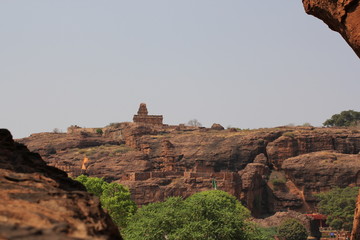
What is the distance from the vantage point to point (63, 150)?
405 feet

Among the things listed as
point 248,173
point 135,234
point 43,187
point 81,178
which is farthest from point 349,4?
point 248,173

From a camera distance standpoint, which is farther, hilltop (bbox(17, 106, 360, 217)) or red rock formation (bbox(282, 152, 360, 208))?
red rock formation (bbox(282, 152, 360, 208))

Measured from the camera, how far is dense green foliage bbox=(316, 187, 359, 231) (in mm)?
93625

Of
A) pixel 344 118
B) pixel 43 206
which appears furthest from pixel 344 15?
pixel 344 118

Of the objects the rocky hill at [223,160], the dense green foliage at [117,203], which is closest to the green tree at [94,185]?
the dense green foliage at [117,203]

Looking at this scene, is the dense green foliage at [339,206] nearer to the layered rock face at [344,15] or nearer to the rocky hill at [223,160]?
the rocky hill at [223,160]

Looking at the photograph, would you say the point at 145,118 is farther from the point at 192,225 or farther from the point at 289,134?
the point at 192,225

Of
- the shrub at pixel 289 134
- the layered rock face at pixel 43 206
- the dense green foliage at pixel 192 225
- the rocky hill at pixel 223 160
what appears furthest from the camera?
the shrub at pixel 289 134

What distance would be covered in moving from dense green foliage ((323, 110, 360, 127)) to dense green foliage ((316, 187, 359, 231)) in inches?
2372

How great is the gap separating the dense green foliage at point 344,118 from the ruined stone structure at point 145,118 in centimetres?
4126

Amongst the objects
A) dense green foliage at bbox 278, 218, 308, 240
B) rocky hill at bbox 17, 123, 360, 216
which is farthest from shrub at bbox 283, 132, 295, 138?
dense green foliage at bbox 278, 218, 308, 240

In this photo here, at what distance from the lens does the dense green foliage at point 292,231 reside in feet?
285

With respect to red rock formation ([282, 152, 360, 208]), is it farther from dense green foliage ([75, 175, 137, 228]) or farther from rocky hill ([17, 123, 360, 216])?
dense green foliage ([75, 175, 137, 228])

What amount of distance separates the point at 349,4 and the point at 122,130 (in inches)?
4764
